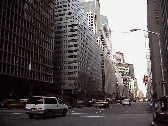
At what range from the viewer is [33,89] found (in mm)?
63312

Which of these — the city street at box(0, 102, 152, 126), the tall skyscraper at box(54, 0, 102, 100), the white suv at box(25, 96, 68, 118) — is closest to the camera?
the city street at box(0, 102, 152, 126)

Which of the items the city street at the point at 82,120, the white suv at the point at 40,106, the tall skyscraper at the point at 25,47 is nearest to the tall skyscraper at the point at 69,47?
the tall skyscraper at the point at 25,47

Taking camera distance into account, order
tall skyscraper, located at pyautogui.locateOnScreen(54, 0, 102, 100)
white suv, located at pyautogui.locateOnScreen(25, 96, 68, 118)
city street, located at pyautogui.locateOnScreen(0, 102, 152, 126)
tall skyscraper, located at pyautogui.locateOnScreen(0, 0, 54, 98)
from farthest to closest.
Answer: tall skyscraper, located at pyautogui.locateOnScreen(54, 0, 102, 100) → tall skyscraper, located at pyautogui.locateOnScreen(0, 0, 54, 98) → white suv, located at pyautogui.locateOnScreen(25, 96, 68, 118) → city street, located at pyautogui.locateOnScreen(0, 102, 152, 126)

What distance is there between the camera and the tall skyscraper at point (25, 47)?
55.0 meters

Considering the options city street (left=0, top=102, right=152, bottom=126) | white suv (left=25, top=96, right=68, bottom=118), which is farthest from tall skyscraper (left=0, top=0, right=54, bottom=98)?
white suv (left=25, top=96, right=68, bottom=118)

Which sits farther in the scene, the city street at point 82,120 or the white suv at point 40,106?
the white suv at point 40,106

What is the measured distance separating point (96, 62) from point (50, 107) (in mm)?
125933

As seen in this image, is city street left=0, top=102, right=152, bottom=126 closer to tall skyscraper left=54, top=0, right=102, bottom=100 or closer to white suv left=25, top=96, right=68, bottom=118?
white suv left=25, top=96, right=68, bottom=118

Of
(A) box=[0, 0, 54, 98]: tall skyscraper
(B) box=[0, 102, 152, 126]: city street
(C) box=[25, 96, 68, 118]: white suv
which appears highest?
(A) box=[0, 0, 54, 98]: tall skyscraper

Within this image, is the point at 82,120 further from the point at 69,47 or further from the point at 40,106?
the point at 69,47

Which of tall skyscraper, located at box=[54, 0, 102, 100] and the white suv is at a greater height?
tall skyscraper, located at box=[54, 0, 102, 100]

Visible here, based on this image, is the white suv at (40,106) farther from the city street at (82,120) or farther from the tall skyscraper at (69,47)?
the tall skyscraper at (69,47)

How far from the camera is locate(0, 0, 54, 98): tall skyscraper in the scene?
55025 mm

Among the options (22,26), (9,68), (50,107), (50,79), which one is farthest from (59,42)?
(50,107)
